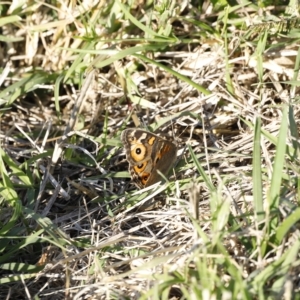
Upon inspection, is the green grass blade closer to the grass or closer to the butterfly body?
the grass

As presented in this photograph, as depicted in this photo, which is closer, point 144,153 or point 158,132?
point 144,153

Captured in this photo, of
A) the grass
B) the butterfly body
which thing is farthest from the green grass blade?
the butterfly body

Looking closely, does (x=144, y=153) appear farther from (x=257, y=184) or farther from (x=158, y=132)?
(x=257, y=184)

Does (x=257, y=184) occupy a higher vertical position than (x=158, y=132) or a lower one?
higher

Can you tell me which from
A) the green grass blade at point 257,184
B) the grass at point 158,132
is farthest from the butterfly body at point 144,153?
the green grass blade at point 257,184

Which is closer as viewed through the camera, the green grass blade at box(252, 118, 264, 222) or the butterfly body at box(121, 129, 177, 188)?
the green grass blade at box(252, 118, 264, 222)

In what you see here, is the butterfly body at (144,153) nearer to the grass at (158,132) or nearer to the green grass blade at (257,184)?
the grass at (158,132)

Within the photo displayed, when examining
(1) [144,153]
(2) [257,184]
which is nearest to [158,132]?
(1) [144,153]

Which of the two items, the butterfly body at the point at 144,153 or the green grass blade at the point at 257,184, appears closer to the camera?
the green grass blade at the point at 257,184

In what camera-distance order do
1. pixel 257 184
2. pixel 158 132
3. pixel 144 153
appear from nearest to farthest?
pixel 257 184, pixel 144 153, pixel 158 132
